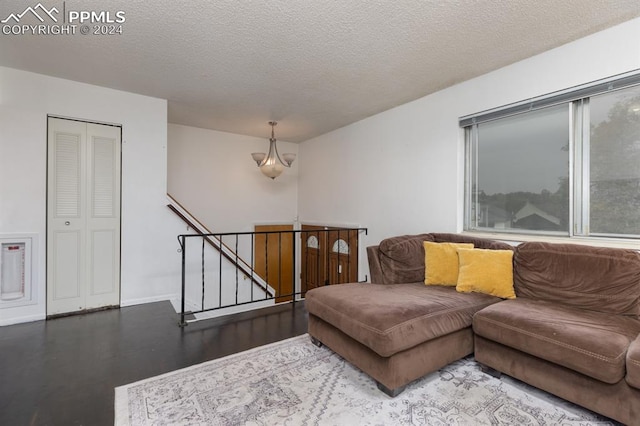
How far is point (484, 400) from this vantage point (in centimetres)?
179

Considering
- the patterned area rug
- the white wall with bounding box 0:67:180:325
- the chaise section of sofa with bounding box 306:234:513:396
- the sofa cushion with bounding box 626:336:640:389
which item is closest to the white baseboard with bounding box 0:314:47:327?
the white wall with bounding box 0:67:180:325

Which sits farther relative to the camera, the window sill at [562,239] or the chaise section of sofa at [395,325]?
the window sill at [562,239]

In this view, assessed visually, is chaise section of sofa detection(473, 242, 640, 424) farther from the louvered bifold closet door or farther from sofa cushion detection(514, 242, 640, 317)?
the louvered bifold closet door

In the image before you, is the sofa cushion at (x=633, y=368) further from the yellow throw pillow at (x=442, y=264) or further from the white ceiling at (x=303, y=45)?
the white ceiling at (x=303, y=45)

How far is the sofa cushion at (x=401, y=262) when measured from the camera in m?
2.78

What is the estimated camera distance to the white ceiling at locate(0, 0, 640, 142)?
2.00 meters

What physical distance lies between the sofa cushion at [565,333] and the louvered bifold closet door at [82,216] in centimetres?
375

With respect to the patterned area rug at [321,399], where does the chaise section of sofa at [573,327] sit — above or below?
above

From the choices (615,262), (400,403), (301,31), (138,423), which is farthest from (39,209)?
(615,262)

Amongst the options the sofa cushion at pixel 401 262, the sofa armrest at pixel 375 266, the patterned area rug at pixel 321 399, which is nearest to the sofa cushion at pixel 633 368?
the patterned area rug at pixel 321 399

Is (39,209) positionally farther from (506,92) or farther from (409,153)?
(506,92)

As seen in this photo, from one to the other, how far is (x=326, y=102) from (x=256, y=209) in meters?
2.53

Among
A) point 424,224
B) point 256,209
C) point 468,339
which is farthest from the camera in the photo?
point 256,209

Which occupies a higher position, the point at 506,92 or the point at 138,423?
the point at 506,92
